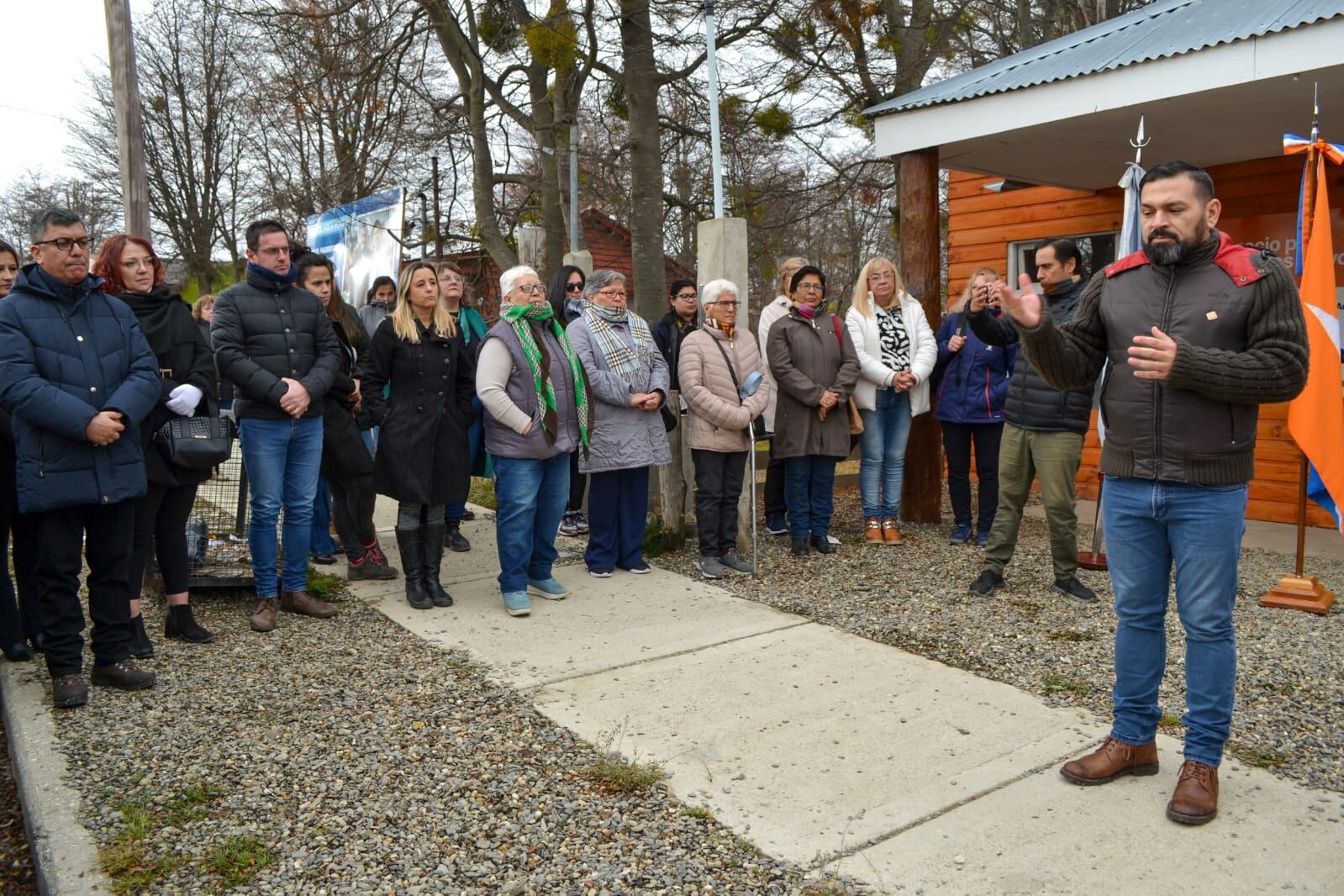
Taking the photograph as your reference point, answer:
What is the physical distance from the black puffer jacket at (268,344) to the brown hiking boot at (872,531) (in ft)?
12.7

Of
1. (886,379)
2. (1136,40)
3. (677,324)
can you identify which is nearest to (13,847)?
(677,324)

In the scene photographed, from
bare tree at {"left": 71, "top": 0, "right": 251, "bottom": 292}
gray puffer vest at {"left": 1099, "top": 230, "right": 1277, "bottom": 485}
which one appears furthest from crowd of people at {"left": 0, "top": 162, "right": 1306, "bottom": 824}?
bare tree at {"left": 71, "top": 0, "right": 251, "bottom": 292}

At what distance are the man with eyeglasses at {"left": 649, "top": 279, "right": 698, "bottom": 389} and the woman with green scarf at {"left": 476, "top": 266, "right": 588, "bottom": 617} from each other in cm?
133

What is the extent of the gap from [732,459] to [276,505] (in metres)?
2.76

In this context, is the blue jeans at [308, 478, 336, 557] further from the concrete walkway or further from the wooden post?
the wooden post

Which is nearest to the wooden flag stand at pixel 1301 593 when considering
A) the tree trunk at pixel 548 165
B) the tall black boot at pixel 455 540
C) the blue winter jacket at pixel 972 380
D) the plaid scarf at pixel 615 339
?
the blue winter jacket at pixel 972 380

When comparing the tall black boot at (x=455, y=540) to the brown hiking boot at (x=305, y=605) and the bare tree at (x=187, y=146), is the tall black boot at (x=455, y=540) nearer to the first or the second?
the brown hiking boot at (x=305, y=605)

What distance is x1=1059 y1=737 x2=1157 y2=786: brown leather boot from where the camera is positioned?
3400 millimetres

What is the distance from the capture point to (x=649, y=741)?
3.81 metres

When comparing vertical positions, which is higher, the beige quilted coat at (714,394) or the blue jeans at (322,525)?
the beige quilted coat at (714,394)

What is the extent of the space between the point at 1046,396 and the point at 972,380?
4.83ft

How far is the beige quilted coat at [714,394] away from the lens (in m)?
6.33

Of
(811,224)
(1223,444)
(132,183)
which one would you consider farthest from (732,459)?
(811,224)

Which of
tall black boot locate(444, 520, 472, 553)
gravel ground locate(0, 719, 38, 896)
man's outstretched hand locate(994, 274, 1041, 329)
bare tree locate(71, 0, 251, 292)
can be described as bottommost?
gravel ground locate(0, 719, 38, 896)
